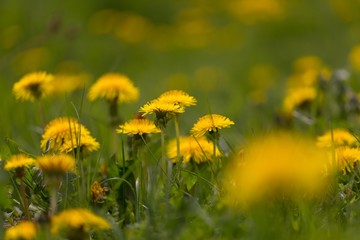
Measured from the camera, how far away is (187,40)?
805 centimetres

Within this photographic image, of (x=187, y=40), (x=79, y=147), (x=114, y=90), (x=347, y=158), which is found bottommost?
(x=347, y=158)

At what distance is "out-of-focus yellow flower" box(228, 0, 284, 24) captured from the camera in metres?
8.22

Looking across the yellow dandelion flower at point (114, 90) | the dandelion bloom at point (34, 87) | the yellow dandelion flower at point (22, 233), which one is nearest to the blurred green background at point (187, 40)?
the yellow dandelion flower at point (114, 90)

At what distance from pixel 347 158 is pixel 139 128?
543 mm

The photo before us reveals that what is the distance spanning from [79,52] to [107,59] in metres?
0.28

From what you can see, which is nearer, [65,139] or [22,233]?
[22,233]

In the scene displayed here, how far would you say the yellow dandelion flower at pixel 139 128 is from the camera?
1928mm

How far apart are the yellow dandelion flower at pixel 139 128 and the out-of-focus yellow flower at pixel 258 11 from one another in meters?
6.37

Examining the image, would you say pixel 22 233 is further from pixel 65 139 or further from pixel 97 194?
pixel 65 139

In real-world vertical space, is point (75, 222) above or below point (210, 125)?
below

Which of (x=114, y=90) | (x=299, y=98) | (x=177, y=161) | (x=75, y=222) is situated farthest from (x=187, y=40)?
(x=75, y=222)

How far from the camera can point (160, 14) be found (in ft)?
30.8

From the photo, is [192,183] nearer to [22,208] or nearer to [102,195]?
[102,195]

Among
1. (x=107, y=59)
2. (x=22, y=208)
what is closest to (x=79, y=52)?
(x=107, y=59)
